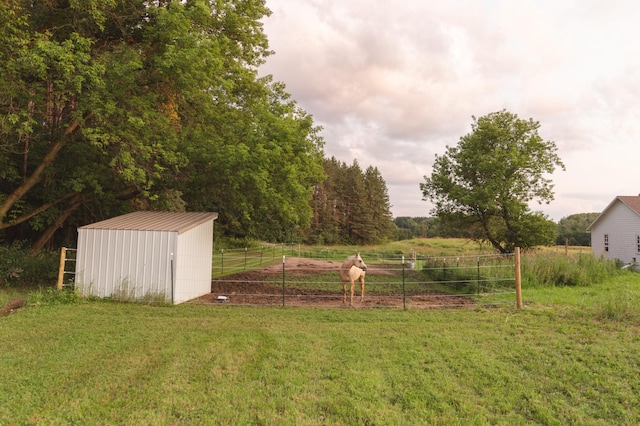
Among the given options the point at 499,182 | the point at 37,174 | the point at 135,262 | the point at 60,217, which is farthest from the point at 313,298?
the point at 499,182

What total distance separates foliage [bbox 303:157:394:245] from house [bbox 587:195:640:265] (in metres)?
35.7

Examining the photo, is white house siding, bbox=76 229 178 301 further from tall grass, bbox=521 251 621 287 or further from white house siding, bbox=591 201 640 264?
white house siding, bbox=591 201 640 264

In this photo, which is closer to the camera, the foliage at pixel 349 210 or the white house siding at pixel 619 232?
the white house siding at pixel 619 232

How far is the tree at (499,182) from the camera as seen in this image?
79.2 feet

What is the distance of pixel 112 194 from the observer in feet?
46.0

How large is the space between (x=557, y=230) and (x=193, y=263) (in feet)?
193

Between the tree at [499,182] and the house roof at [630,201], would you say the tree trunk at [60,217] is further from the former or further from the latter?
the house roof at [630,201]

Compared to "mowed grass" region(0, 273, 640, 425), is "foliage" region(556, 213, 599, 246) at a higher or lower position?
higher

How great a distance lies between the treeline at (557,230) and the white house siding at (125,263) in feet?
73.6

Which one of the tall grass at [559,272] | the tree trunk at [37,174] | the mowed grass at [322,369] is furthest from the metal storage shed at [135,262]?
the tall grass at [559,272]

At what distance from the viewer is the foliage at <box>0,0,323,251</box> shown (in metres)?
9.89

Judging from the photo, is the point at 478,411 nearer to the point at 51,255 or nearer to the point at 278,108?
the point at 278,108

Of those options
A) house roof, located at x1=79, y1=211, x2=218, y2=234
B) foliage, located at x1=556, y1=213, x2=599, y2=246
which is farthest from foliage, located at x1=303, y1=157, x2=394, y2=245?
house roof, located at x1=79, y1=211, x2=218, y2=234

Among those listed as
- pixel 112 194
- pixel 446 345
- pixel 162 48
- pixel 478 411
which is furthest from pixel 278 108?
pixel 478 411
